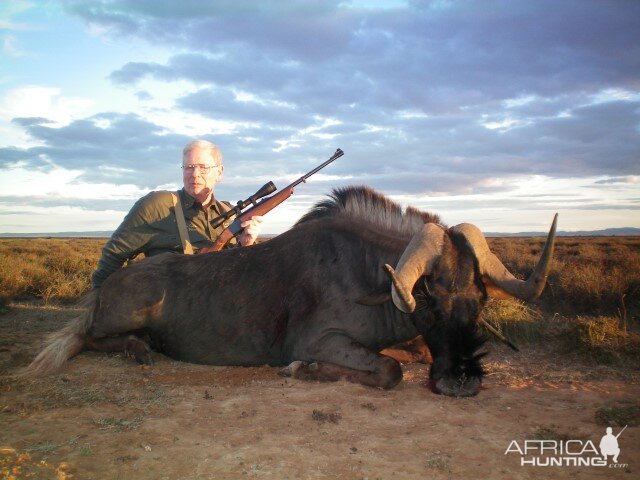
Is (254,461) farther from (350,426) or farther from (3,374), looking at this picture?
(3,374)

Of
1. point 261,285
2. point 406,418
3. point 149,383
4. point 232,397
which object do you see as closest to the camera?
point 406,418

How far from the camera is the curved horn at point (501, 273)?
3858mm

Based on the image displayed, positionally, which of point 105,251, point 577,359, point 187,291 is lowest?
point 577,359

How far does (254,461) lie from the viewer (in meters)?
2.69

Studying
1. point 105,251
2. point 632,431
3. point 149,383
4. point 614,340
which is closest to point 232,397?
point 149,383

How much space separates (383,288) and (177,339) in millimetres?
2401

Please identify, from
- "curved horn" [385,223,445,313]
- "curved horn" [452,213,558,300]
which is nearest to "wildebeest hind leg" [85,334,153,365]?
"curved horn" [385,223,445,313]

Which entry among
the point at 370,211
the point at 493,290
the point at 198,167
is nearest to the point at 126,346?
the point at 198,167

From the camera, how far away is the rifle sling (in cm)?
642

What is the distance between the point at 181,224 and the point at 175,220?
0.19 meters

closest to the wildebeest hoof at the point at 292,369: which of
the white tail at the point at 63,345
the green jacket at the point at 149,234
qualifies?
the white tail at the point at 63,345

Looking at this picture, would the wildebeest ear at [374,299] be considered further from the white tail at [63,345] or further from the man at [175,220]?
the white tail at [63,345]

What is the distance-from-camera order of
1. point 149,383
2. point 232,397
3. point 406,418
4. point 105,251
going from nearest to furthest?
point 406,418, point 232,397, point 149,383, point 105,251

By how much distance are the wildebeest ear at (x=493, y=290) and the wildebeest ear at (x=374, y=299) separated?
2.81 ft
